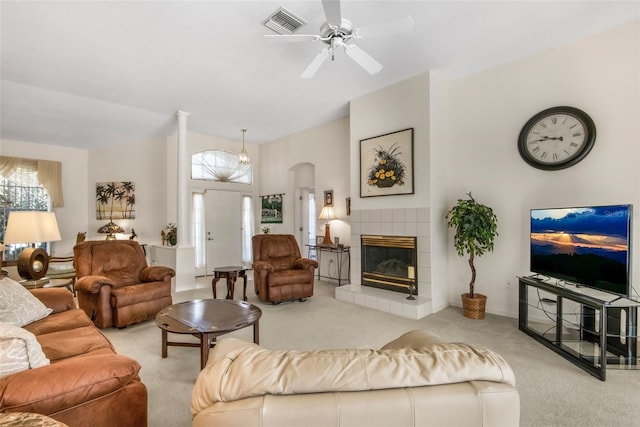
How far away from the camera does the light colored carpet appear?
6.27 ft

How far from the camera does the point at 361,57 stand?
2758 mm

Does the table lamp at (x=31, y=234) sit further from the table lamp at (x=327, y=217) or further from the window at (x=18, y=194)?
the window at (x=18, y=194)

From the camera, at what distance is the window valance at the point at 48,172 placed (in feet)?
20.9

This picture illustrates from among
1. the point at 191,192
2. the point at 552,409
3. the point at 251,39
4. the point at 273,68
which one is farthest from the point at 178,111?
the point at 552,409

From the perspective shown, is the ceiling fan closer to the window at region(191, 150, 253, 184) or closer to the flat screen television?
the flat screen television

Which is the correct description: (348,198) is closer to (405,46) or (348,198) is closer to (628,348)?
(405,46)

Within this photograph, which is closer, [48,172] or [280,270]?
[280,270]

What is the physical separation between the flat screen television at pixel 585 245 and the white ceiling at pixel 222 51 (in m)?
1.90

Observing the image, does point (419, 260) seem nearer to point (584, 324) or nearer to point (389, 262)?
point (389, 262)

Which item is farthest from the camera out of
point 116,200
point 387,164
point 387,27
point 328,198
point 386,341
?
point 116,200

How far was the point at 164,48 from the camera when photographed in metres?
3.25

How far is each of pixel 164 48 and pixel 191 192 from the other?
3657mm

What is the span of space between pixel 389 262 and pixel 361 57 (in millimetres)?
2766

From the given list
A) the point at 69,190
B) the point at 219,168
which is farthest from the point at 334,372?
the point at 69,190
